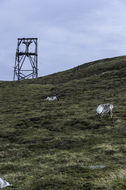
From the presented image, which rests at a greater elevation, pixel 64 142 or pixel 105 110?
pixel 105 110

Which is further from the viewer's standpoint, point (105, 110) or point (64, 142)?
point (105, 110)

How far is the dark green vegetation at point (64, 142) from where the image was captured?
12672mm

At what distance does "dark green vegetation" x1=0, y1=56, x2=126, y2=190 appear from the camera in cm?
1267

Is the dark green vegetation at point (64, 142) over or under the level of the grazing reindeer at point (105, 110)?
under

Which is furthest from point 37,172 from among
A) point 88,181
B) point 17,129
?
point 17,129

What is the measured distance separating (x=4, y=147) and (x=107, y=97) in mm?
20931

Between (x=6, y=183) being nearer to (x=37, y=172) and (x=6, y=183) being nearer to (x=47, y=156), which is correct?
(x=37, y=172)

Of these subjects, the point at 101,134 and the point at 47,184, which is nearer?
the point at 47,184

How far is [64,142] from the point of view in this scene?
2198 centimetres

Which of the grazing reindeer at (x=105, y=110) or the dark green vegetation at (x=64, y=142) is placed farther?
the grazing reindeer at (x=105, y=110)

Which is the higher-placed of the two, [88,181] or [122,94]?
[122,94]

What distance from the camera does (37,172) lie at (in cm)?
1455

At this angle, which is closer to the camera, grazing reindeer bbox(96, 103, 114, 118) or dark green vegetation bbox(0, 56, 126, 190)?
dark green vegetation bbox(0, 56, 126, 190)

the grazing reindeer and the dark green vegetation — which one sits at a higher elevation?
the grazing reindeer
